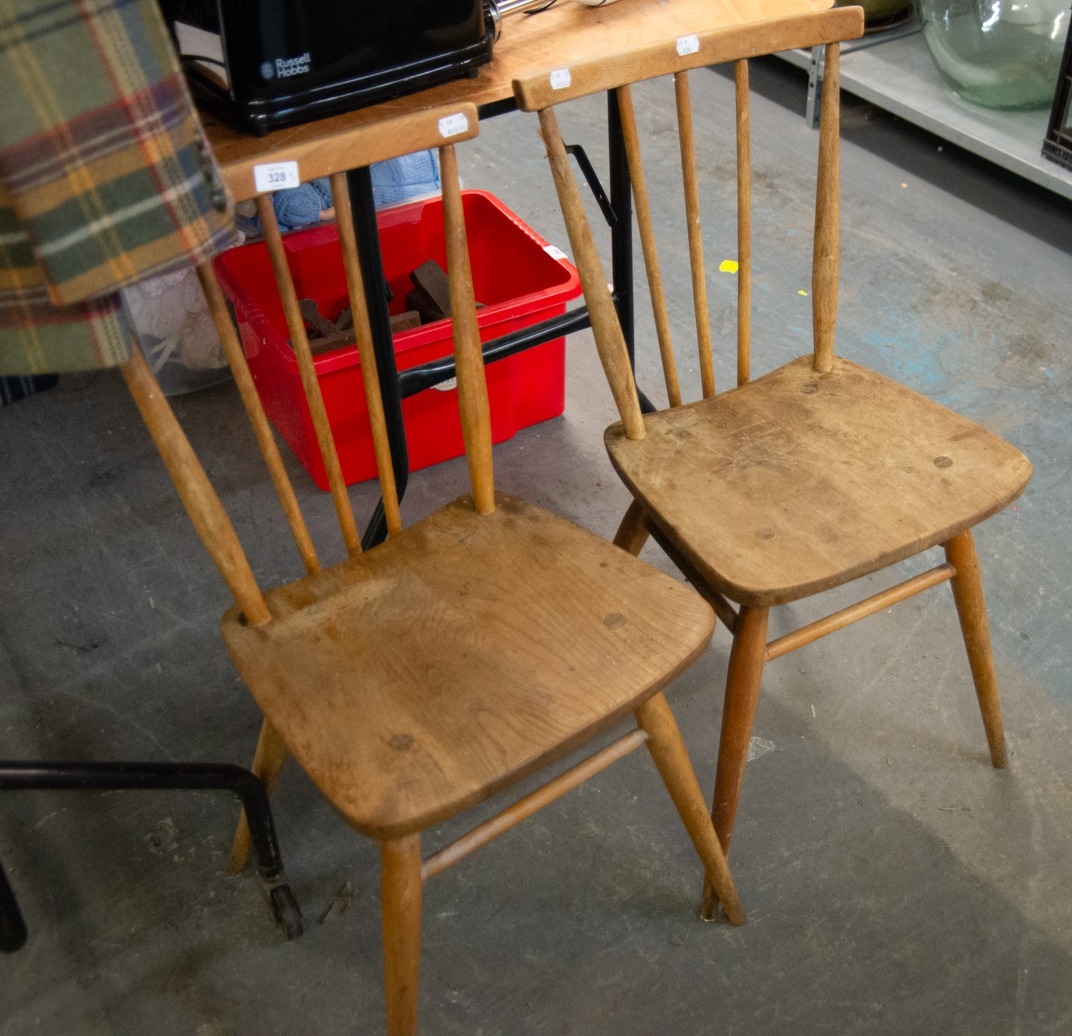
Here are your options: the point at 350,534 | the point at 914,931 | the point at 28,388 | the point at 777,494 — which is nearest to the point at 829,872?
the point at 914,931

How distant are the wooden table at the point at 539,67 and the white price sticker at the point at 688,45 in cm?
4

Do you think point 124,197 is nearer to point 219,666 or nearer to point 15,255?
point 15,255

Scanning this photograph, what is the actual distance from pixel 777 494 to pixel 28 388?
2.43 ft

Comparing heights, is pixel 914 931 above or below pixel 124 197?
below

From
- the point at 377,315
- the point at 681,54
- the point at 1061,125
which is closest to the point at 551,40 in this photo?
the point at 681,54

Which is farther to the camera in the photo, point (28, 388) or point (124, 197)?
point (28, 388)

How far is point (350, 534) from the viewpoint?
1.14 m

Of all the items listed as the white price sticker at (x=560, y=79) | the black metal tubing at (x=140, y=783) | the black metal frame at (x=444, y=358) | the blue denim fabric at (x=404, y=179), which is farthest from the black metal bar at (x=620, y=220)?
the black metal tubing at (x=140, y=783)

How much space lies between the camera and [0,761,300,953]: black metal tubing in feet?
3.52

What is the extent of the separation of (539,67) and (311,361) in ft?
1.63

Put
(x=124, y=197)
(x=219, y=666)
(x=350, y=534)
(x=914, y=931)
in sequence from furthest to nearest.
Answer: (x=219, y=666) → (x=914, y=931) → (x=350, y=534) → (x=124, y=197)

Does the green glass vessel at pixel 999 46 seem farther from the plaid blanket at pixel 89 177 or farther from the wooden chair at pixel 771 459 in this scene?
the plaid blanket at pixel 89 177

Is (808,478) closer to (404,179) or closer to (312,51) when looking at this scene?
(312,51)

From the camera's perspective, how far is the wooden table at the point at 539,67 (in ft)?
3.94
